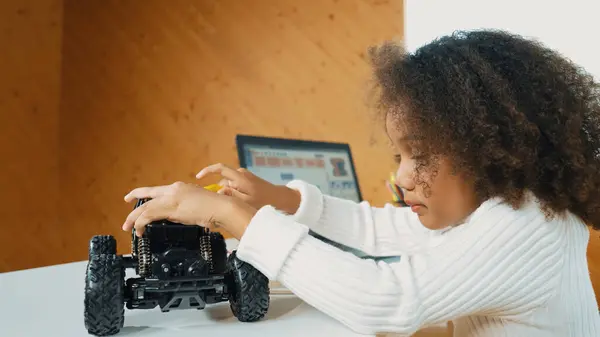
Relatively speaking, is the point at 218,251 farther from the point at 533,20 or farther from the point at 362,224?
the point at 533,20

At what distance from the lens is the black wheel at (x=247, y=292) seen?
2.04 feet

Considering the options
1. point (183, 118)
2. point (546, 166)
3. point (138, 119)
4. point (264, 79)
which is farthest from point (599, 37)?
point (138, 119)

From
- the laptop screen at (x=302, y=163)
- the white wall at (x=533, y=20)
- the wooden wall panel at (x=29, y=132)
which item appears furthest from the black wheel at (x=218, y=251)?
the wooden wall panel at (x=29, y=132)

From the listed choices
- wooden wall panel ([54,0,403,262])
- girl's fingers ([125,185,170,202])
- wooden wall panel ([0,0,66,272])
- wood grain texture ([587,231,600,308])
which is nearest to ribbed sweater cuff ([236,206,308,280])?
girl's fingers ([125,185,170,202])

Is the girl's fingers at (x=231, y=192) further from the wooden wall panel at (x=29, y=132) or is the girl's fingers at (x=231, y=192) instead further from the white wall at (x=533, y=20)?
the wooden wall panel at (x=29, y=132)

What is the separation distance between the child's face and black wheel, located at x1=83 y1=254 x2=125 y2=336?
1.24 feet

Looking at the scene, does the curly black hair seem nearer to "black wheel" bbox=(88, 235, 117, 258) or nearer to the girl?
the girl

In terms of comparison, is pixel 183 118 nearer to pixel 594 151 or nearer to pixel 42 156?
pixel 42 156

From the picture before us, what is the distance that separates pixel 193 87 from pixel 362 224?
2.21m

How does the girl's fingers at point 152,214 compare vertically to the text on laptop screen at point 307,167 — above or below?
below

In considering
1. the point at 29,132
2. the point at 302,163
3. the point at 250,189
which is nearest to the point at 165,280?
the point at 250,189

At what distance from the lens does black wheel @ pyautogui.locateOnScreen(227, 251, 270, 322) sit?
62cm

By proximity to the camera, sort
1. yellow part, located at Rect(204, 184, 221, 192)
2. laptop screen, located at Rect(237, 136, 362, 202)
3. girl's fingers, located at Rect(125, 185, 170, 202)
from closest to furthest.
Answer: girl's fingers, located at Rect(125, 185, 170, 202), yellow part, located at Rect(204, 184, 221, 192), laptop screen, located at Rect(237, 136, 362, 202)

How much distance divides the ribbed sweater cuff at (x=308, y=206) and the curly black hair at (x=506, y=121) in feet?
0.89
